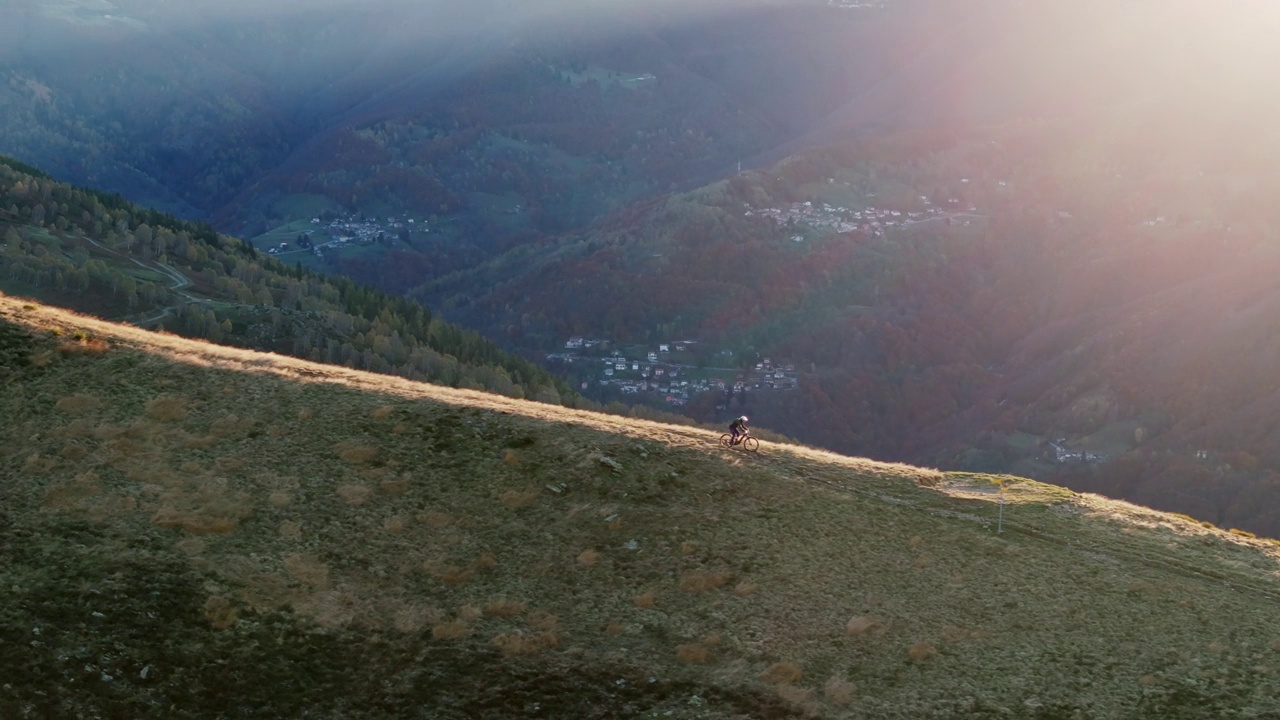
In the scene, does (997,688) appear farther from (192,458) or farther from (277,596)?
(192,458)

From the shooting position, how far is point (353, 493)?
41.0m

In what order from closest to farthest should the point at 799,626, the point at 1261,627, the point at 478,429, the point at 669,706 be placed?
the point at 669,706 → the point at 799,626 → the point at 1261,627 → the point at 478,429

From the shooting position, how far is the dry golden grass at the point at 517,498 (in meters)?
42.0

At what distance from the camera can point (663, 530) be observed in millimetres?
41625

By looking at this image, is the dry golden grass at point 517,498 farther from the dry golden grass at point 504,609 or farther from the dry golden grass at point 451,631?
the dry golden grass at point 451,631

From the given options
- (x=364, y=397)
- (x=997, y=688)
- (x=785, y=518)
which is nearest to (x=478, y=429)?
(x=364, y=397)

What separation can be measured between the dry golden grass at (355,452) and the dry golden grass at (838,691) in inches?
806

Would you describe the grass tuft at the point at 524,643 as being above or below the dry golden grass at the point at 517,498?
below

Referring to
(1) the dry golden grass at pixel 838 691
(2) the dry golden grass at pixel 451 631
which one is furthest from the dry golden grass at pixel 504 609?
(1) the dry golden grass at pixel 838 691

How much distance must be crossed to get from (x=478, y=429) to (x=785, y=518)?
44.9ft

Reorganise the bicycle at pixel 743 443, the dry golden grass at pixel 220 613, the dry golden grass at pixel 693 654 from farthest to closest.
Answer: the bicycle at pixel 743 443 → the dry golden grass at pixel 693 654 → the dry golden grass at pixel 220 613

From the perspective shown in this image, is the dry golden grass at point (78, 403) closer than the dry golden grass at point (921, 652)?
No

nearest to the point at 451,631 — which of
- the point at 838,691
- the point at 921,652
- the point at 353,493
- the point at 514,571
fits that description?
the point at 514,571

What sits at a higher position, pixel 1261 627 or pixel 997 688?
pixel 1261 627
